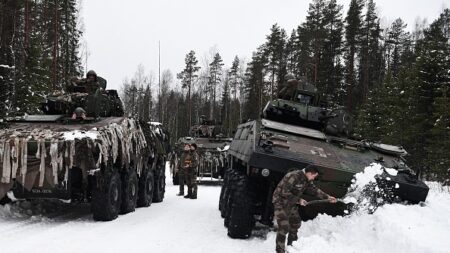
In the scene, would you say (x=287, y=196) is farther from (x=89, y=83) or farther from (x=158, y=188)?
(x=158, y=188)

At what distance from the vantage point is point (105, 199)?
9609 millimetres

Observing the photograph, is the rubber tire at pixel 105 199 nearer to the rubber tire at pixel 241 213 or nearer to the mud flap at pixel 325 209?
the rubber tire at pixel 241 213

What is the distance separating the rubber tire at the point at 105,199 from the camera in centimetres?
955

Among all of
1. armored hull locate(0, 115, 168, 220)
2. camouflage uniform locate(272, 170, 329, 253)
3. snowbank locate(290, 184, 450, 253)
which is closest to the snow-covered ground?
snowbank locate(290, 184, 450, 253)

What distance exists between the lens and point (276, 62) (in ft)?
155

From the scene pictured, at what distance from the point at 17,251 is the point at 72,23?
99.1 ft

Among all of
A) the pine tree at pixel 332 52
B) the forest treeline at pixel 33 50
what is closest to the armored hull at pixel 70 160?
the forest treeline at pixel 33 50

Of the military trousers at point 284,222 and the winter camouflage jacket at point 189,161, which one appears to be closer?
the military trousers at point 284,222

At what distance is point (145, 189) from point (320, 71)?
2818 cm

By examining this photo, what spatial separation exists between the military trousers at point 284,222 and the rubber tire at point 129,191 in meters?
5.17

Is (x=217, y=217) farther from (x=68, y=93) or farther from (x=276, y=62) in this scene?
(x=276, y=62)

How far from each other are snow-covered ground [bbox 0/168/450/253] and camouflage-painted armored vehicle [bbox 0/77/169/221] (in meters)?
0.54

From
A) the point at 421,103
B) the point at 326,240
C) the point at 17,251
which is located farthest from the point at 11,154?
the point at 421,103

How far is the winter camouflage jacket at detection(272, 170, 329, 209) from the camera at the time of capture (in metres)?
6.71
